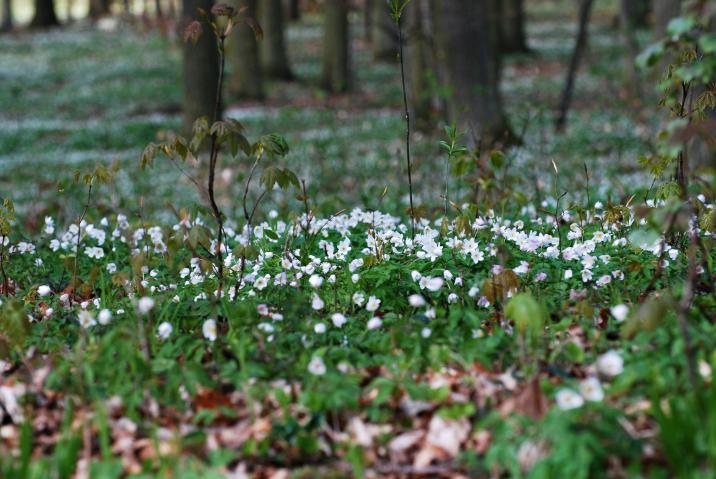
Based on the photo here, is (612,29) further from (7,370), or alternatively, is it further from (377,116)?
(7,370)

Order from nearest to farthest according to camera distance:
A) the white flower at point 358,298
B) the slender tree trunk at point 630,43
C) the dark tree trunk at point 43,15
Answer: the white flower at point 358,298
the slender tree trunk at point 630,43
the dark tree trunk at point 43,15

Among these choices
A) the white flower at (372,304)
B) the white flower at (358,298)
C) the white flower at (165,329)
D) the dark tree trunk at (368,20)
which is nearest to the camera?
the white flower at (165,329)

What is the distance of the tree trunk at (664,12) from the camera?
1077 centimetres

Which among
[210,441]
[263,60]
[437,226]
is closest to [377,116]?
[263,60]

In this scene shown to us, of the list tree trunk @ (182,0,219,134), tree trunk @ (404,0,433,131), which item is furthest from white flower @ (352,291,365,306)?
tree trunk @ (404,0,433,131)

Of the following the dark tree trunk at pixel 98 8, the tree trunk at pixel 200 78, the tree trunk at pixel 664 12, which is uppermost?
the dark tree trunk at pixel 98 8

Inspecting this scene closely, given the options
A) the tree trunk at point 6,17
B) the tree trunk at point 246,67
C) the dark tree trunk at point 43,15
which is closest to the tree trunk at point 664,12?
the tree trunk at point 246,67

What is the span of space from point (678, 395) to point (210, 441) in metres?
1.81

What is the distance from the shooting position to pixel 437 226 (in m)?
5.87

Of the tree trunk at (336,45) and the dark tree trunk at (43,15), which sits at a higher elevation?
the dark tree trunk at (43,15)

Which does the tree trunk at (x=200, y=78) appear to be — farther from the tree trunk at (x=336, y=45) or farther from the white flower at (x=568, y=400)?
the white flower at (x=568, y=400)

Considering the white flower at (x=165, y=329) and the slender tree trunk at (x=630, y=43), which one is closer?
the white flower at (x=165, y=329)

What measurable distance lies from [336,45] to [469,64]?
1006cm

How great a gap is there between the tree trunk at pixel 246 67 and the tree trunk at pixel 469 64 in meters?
8.93
